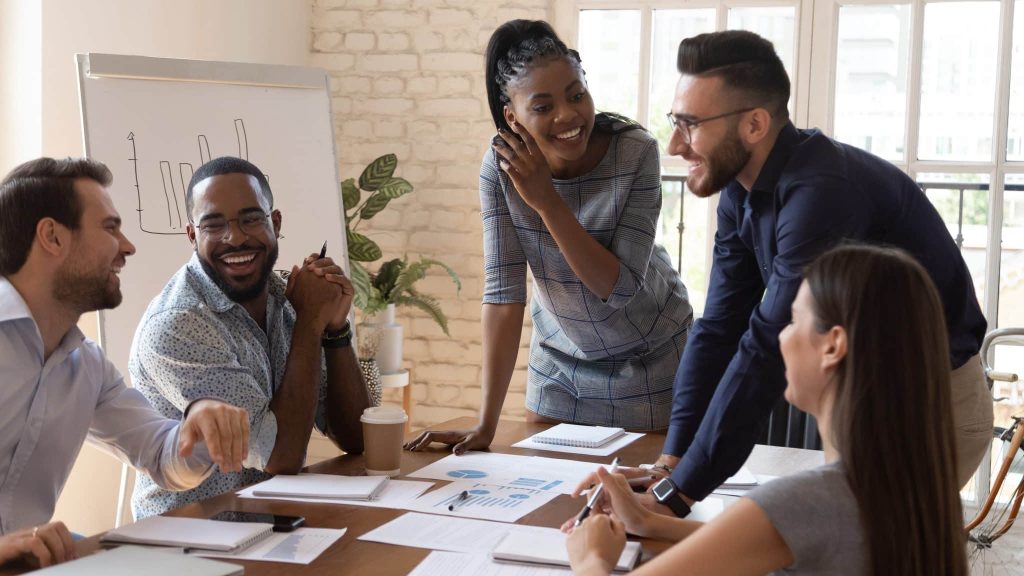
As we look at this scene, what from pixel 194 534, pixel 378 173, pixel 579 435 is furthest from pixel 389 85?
pixel 194 534

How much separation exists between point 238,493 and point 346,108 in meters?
3.05

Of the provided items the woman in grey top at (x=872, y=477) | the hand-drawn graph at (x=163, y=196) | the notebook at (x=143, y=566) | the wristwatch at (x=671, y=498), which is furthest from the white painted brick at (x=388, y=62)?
the woman in grey top at (x=872, y=477)

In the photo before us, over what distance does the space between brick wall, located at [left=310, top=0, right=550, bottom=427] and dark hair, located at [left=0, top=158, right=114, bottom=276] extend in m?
2.63

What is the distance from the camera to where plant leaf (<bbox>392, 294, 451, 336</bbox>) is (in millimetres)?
4113

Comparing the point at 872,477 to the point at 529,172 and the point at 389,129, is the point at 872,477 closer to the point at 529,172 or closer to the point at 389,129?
the point at 529,172

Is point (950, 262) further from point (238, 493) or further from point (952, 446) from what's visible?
point (238, 493)

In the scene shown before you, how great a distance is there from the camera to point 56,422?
169cm

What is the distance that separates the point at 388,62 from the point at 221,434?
308cm

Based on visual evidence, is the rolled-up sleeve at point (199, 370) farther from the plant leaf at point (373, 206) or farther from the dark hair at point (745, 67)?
the plant leaf at point (373, 206)

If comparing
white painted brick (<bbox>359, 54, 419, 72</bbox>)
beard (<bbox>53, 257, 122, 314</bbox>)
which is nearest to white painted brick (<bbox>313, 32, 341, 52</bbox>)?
white painted brick (<bbox>359, 54, 419, 72</bbox>)

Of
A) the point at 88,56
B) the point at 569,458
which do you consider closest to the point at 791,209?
the point at 569,458

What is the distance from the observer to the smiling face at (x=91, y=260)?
1733 mm

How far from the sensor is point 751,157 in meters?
1.64

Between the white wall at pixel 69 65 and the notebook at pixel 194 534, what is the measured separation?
5.04 feet
